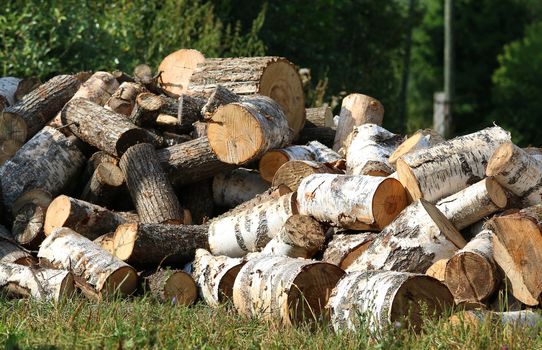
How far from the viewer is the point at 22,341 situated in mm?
5520

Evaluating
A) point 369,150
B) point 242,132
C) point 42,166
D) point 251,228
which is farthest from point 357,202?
point 42,166

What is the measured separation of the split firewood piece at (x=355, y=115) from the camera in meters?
10.4

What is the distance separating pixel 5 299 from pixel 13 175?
2190 millimetres

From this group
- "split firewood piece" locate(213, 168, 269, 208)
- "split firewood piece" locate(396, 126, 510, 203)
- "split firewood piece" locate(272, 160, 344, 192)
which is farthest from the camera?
"split firewood piece" locate(213, 168, 269, 208)

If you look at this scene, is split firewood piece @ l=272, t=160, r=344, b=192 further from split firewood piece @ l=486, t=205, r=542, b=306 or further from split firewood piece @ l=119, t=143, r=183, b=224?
split firewood piece @ l=486, t=205, r=542, b=306

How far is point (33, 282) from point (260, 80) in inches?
128

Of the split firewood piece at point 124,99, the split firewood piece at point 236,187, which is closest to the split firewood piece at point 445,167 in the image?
the split firewood piece at point 236,187

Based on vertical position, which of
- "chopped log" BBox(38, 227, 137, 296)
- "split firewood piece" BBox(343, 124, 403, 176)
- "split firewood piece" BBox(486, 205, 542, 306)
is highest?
"split firewood piece" BBox(486, 205, 542, 306)

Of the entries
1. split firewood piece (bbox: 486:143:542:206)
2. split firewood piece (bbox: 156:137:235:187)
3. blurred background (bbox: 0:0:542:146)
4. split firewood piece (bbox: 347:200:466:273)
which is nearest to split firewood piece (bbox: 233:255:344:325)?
split firewood piece (bbox: 347:200:466:273)

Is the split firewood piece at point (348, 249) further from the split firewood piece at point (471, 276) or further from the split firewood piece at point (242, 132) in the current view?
the split firewood piece at point (242, 132)

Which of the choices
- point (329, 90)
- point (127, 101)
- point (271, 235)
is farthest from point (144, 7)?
point (271, 235)

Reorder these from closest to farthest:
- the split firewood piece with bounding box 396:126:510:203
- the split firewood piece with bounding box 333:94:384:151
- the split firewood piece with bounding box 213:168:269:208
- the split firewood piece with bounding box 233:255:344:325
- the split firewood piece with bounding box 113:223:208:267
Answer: the split firewood piece with bounding box 233:255:344:325, the split firewood piece with bounding box 396:126:510:203, the split firewood piece with bounding box 113:223:208:267, the split firewood piece with bounding box 213:168:269:208, the split firewood piece with bounding box 333:94:384:151

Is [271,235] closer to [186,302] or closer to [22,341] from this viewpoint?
[186,302]

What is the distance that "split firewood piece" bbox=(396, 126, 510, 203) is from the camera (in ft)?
25.5
